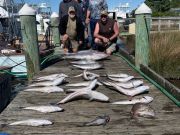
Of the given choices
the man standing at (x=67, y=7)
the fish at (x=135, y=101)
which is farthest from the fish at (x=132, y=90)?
the man standing at (x=67, y=7)

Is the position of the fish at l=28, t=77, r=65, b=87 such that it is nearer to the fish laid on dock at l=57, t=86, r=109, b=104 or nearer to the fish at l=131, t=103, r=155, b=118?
the fish laid on dock at l=57, t=86, r=109, b=104

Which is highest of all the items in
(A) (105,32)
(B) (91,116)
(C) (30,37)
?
(C) (30,37)

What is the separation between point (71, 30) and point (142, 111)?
5611 millimetres

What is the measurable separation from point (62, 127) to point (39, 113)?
2.02ft

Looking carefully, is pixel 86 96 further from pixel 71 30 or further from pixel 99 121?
pixel 71 30

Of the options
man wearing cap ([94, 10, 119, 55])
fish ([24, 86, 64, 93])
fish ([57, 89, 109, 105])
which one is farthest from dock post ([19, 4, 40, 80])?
fish ([57, 89, 109, 105])

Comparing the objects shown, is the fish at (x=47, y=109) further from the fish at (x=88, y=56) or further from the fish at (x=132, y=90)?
the fish at (x=88, y=56)

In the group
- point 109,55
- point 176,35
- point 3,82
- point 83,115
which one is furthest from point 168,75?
point 83,115

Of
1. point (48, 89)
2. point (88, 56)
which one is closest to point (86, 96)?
point (48, 89)

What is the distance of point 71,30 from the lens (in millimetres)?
10031

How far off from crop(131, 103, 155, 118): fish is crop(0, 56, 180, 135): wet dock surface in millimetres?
70

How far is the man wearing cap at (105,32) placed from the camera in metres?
9.79

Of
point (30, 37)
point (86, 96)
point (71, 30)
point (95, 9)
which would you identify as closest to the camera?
point (86, 96)

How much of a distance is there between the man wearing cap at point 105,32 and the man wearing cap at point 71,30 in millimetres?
489
